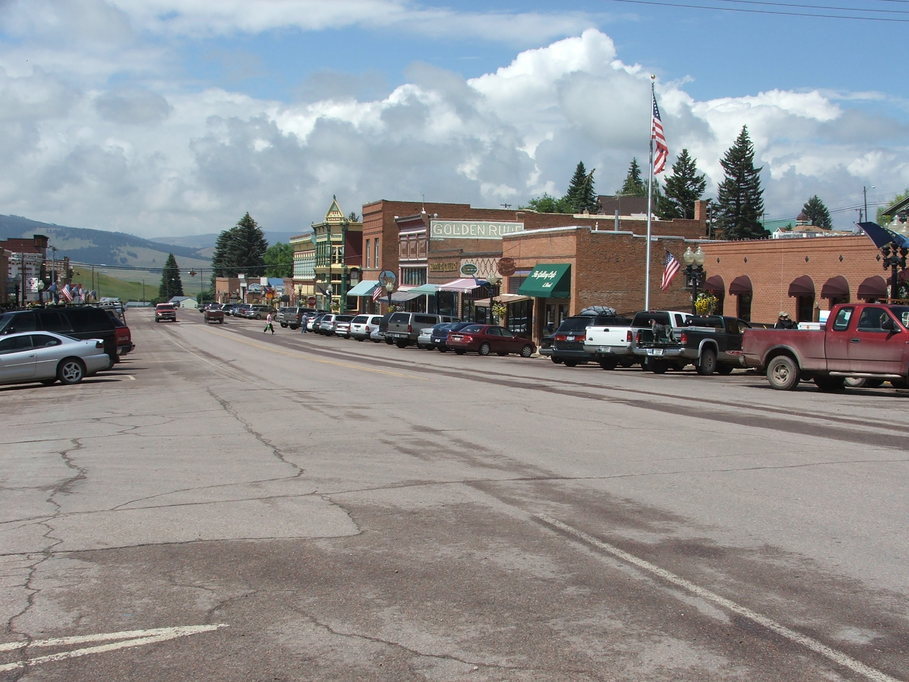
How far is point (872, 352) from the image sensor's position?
2058cm

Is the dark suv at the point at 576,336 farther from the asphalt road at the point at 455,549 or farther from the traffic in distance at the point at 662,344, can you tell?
the asphalt road at the point at 455,549

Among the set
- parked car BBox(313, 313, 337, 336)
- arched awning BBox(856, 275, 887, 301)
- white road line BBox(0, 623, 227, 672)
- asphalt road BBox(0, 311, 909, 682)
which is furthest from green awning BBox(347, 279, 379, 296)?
white road line BBox(0, 623, 227, 672)

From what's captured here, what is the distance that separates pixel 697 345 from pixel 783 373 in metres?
7.14

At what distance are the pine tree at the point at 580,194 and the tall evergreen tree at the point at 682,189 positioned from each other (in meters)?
11.0

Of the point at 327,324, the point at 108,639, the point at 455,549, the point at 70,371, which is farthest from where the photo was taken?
the point at 327,324

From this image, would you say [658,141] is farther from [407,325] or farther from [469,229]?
[469,229]

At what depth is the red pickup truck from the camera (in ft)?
66.8

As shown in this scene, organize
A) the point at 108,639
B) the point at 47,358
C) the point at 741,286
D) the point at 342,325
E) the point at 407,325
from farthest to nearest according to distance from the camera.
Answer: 1. the point at 342,325
2. the point at 407,325
3. the point at 741,286
4. the point at 47,358
5. the point at 108,639

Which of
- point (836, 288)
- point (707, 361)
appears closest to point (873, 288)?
point (836, 288)

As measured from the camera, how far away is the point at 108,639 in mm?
5410

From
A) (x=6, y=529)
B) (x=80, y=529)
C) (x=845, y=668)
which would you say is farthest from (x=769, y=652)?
(x=6, y=529)

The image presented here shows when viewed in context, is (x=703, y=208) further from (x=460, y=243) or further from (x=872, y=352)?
(x=872, y=352)

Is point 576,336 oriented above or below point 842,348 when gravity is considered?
below

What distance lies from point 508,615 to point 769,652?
153 centimetres
